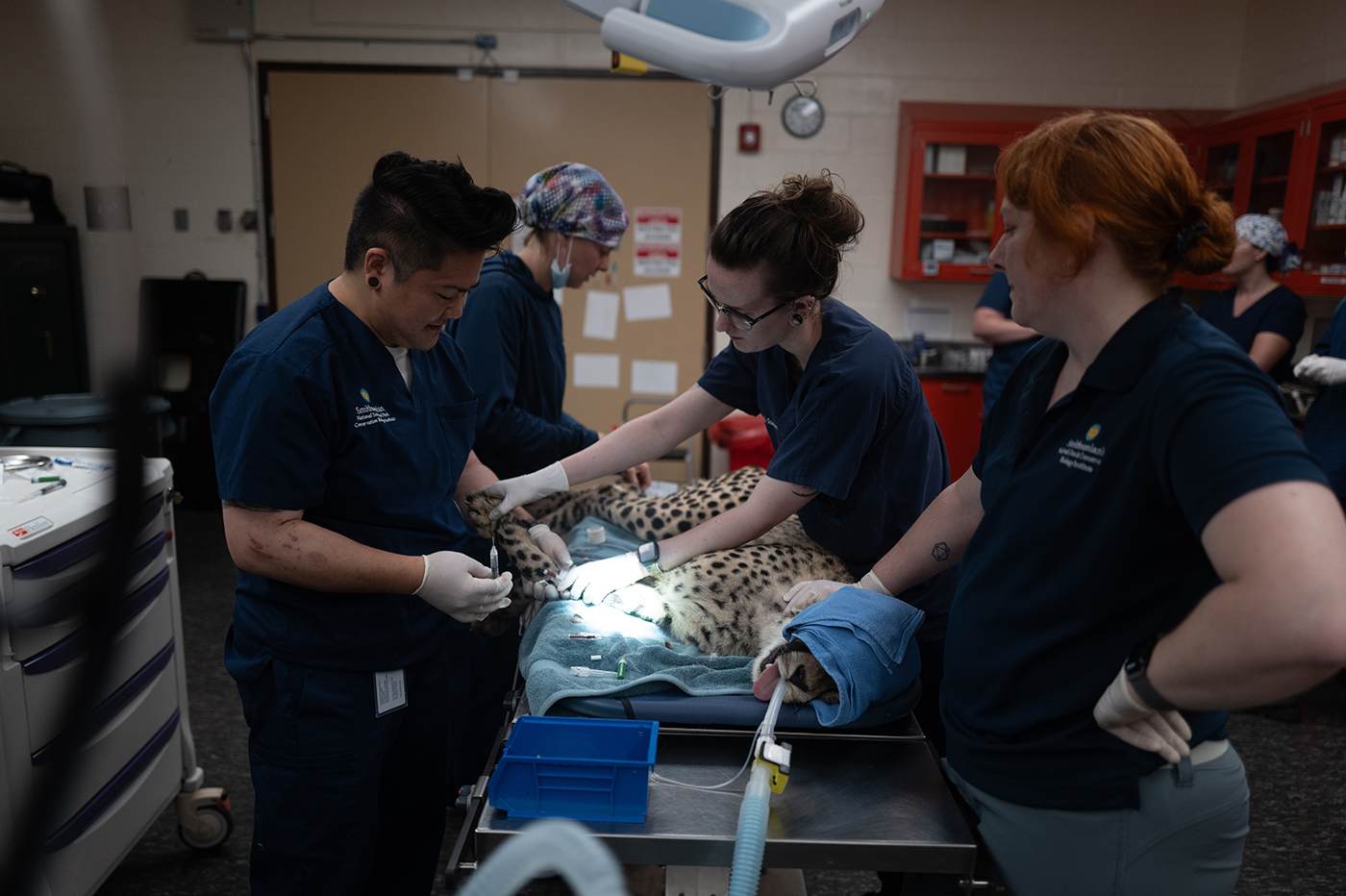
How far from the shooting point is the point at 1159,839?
1.03 meters

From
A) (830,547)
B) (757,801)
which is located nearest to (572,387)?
(830,547)

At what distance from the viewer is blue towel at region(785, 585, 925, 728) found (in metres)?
1.34

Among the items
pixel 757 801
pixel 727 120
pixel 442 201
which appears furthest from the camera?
pixel 727 120

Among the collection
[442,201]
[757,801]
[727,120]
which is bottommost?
[757,801]

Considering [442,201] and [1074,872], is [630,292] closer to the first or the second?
[442,201]

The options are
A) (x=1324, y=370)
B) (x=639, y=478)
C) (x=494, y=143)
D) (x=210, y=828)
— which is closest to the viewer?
(x=210, y=828)

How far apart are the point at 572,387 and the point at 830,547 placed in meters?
3.42

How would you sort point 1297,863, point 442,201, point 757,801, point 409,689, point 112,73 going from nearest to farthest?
point 112,73
point 757,801
point 442,201
point 409,689
point 1297,863

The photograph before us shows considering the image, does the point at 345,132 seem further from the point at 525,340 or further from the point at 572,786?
the point at 572,786

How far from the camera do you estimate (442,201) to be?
145 centimetres

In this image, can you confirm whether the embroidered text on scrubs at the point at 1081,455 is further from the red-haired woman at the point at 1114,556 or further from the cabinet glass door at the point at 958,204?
the cabinet glass door at the point at 958,204

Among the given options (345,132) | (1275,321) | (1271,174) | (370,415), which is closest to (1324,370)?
(1275,321)

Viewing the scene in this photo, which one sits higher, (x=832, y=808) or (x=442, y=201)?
(x=442, y=201)

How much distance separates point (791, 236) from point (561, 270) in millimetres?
981
